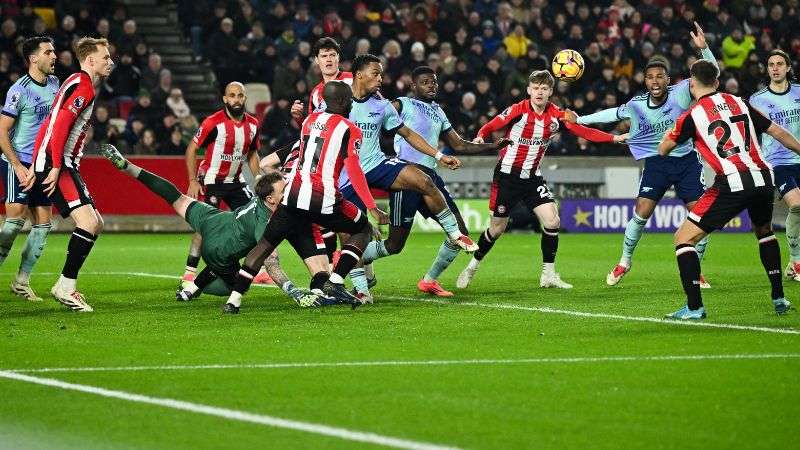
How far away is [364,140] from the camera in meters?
13.1

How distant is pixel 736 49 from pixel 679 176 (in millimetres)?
17362

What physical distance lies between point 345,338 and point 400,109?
4.32m

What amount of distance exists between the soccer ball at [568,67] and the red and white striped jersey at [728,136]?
4.46m

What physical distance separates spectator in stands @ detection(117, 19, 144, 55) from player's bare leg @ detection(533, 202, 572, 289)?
14.3 metres

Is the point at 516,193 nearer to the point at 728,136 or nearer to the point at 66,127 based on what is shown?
the point at 728,136

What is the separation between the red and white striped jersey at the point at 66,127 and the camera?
12.1m

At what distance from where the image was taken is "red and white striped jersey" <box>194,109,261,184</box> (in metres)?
15.2

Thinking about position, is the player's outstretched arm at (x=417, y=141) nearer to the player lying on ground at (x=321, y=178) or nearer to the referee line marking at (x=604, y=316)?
the player lying on ground at (x=321, y=178)

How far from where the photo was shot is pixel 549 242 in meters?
15.0

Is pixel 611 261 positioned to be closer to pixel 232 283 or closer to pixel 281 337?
pixel 232 283

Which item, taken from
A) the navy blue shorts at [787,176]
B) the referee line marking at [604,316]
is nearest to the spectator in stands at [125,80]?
the referee line marking at [604,316]

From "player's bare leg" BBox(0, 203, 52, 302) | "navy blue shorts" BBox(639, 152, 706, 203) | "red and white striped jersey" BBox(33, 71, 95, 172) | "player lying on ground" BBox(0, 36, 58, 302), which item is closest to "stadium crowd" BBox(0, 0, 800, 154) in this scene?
"player's bare leg" BBox(0, 203, 52, 302)

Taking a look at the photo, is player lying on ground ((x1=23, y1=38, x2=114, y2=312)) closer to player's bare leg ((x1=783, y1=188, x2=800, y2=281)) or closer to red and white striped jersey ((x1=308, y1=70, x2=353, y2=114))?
red and white striped jersey ((x1=308, y1=70, x2=353, y2=114))

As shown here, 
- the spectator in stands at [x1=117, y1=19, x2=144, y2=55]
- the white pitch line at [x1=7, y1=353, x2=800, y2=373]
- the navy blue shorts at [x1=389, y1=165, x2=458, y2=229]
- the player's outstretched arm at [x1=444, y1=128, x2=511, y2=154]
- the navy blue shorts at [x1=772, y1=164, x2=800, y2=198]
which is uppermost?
the spectator in stands at [x1=117, y1=19, x2=144, y2=55]
